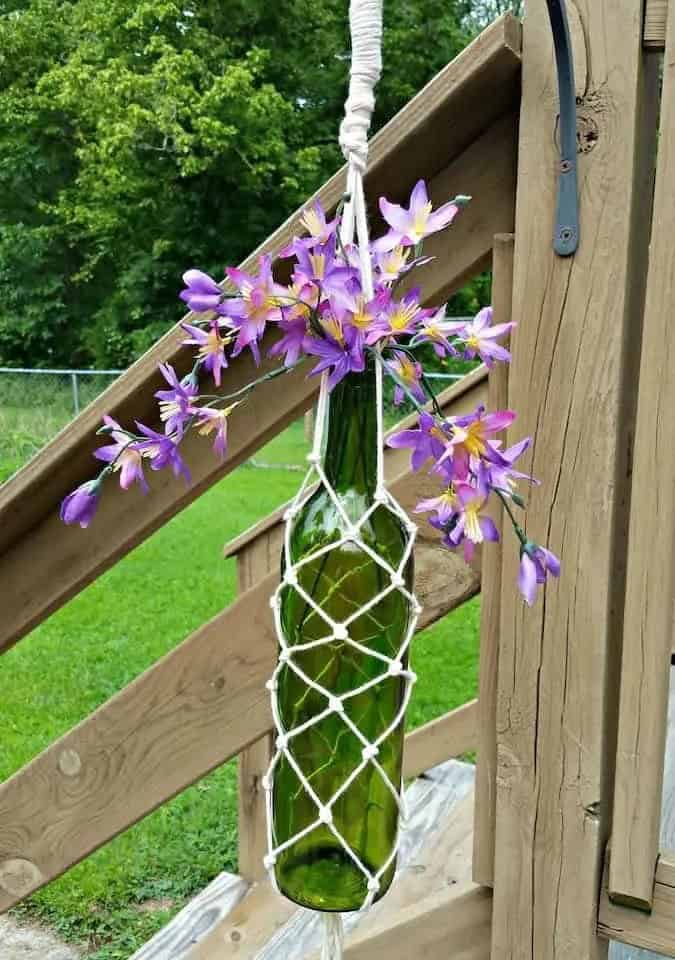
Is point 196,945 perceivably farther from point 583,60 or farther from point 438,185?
point 583,60

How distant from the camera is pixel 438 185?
963 millimetres

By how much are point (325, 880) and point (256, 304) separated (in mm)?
478

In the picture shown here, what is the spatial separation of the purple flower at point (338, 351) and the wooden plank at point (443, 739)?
162cm

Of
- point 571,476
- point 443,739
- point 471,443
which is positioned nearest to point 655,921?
point 571,476

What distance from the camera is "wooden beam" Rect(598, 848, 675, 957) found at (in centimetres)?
91

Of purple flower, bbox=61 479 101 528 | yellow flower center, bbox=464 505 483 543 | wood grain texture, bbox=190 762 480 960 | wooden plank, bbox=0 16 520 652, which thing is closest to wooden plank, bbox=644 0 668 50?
wooden plank, bbox=0 16 520 652

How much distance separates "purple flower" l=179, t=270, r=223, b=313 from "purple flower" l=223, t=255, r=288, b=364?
0.04 feet

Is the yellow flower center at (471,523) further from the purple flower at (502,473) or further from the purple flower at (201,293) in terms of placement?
the purple flower at (201,293)

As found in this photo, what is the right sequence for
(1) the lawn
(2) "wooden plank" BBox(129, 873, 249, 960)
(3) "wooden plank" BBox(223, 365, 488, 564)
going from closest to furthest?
(3) "wooden plank" BBox(223, 365, 488, 564), (2) "wooden plank" BBox(129, 873, 249, 960), (1) the lawn

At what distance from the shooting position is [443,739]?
2.18 metres

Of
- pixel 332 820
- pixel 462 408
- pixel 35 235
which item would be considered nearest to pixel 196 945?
pixel 462 408

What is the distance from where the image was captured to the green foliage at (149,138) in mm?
13531

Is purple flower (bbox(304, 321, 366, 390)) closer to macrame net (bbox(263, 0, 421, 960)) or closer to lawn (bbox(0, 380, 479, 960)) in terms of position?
macrame net (bbox(263, 0, 421, 960))

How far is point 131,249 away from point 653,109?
15.0 m
